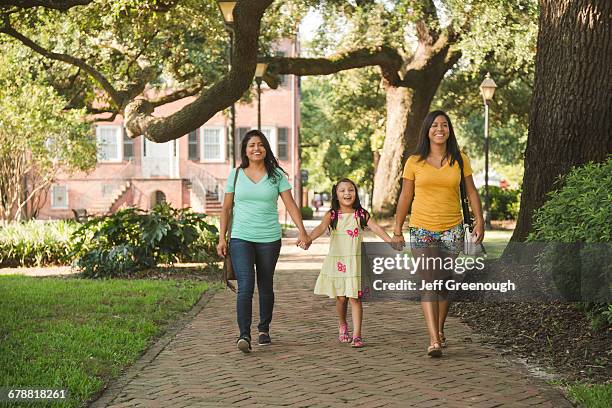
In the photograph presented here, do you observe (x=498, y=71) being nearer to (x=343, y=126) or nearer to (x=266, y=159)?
(x=343, y=126)

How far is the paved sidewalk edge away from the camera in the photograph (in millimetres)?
5867

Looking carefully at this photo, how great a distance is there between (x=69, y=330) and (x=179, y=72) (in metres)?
17.3

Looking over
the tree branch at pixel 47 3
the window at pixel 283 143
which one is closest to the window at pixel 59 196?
the window at pixel 283 143

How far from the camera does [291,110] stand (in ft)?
144

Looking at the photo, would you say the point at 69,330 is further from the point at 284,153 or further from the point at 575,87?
the point at 284,153

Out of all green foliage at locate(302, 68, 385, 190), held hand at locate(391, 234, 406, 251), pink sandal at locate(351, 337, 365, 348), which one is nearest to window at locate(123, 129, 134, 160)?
green foliage at locate(302, 68, 385, 190)

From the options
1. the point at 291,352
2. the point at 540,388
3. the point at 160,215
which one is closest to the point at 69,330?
the point at 291,352

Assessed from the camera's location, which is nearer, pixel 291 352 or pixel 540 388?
pixel 540 388

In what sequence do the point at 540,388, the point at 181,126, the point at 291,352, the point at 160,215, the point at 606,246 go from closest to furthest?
the point at 540,388 < the point at 606,246 < the point at 291,352 < the point at 181,126 < the point at 160,215

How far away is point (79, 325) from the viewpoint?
8695 mm

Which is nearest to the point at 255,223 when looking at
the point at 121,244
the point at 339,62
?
the point at 121,244

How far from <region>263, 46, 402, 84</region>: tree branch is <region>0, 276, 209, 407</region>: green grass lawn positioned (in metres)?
13.0

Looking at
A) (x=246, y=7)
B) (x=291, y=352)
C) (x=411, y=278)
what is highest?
(x=246, y=7)

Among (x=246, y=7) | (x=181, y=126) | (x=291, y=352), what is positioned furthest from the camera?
(x=181, y=126)
